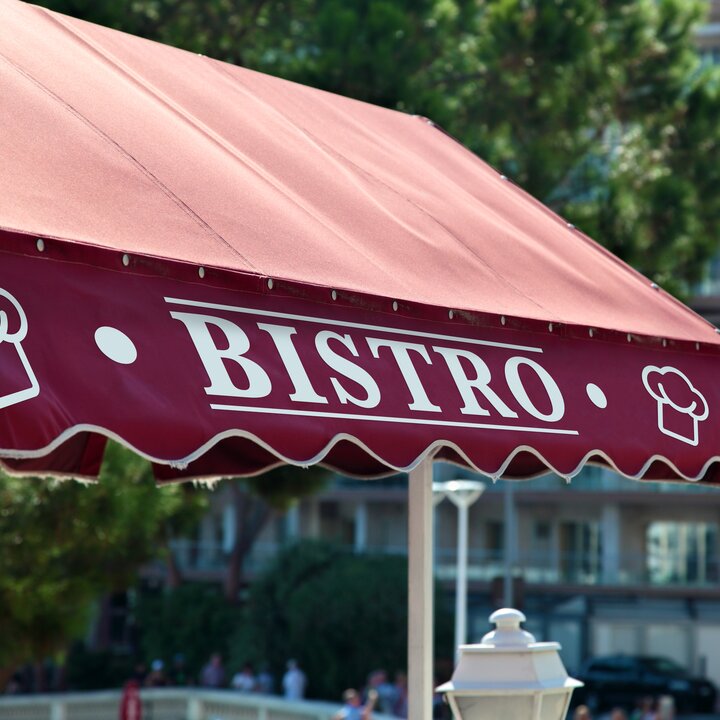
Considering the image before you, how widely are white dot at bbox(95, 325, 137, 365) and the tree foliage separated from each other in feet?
50.6

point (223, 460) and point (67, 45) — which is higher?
point (67, 45)

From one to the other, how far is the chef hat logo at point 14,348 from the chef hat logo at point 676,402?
2404 mm

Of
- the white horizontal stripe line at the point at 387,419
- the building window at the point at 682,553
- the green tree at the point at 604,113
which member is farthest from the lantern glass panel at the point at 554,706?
the building window at the point at 682,553

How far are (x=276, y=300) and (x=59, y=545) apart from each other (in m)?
14.6

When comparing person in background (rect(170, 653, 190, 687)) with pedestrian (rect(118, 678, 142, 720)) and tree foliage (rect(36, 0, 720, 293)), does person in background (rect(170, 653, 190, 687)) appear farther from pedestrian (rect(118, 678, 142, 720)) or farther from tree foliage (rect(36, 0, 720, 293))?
tree foliage (rect(36, 0, 720, 293))

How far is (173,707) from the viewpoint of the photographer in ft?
70.7

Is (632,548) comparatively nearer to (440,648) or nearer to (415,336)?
(440,648)

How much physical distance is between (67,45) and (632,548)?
43947mm

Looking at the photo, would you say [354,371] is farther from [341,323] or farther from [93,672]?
[93,672]

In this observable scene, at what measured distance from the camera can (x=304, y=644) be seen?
121 ft

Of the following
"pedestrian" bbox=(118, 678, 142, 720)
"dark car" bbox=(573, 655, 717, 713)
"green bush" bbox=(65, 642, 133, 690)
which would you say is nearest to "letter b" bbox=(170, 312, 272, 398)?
"pedestrian" bbox=(118, 678, 142, 720)

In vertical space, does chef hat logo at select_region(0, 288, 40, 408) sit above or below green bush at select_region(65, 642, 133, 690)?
above

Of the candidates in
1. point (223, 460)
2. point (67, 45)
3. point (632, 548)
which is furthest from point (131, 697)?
point (632, 548)

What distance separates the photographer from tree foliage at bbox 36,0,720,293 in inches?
777
